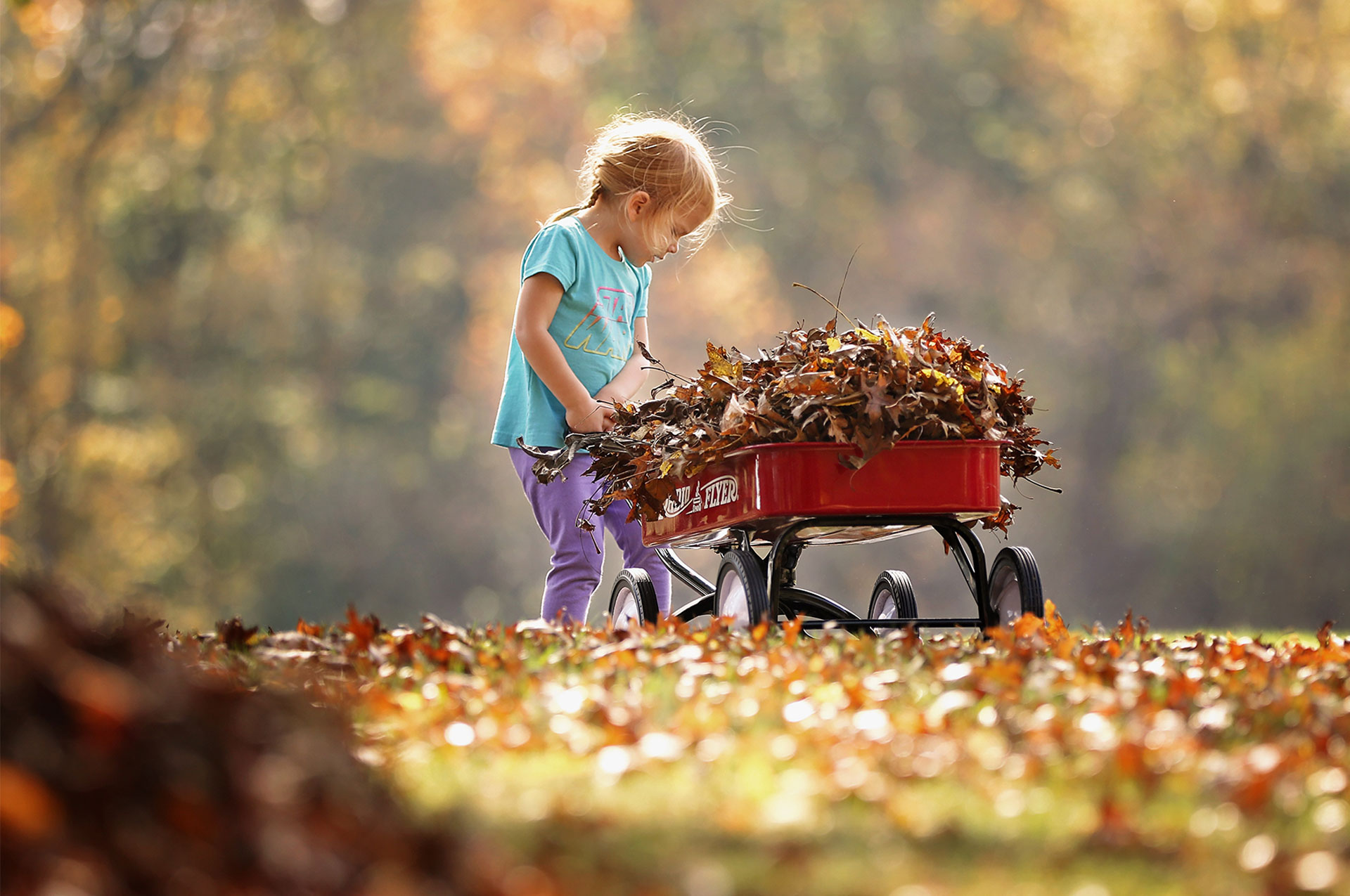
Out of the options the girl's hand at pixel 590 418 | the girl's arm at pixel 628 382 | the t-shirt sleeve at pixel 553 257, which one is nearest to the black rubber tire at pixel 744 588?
the girl's hand at pixel 590 418

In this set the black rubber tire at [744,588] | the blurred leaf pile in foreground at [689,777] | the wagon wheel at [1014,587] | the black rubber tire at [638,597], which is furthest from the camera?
the black rubber tire at [638,597]

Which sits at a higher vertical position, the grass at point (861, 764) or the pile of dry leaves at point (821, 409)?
the pile of dry leaves at point (821, 409)

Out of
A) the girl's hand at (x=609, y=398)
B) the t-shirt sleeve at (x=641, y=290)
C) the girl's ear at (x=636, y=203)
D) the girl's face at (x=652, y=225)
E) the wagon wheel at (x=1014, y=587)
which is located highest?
the girl's ear at (x=636, y=203)

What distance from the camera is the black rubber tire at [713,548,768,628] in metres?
4.89

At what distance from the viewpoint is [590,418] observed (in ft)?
18.4

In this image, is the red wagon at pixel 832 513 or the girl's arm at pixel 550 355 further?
the girl's arm at pixel 550 355

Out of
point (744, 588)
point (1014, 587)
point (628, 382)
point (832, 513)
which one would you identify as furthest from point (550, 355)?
point (1014, 587)

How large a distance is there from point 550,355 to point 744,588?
4.21 feet

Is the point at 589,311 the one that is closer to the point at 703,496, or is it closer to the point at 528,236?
the point at 703,496

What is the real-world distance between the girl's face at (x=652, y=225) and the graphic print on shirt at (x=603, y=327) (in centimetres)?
21

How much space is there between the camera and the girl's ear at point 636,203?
5.87 meters

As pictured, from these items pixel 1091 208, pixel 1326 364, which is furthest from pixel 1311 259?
pixel 1091 208

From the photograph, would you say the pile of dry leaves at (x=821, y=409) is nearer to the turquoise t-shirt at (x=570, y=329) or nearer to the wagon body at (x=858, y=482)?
the wagon body at (x=858, y=482)

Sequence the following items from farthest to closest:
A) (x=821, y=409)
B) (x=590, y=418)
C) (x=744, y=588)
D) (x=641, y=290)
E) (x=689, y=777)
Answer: (x=641, y=290) < (x=590, y=418) < (x=744, y=588) < (x=821, y=409) < (x=689, y=777)
